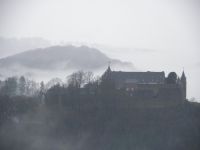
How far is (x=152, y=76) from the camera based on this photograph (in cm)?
10631

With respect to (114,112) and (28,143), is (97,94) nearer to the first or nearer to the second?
(114,112)

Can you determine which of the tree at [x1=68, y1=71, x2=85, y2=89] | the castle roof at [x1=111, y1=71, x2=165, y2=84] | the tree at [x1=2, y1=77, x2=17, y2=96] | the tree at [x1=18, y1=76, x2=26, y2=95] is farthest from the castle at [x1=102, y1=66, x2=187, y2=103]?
the tree at [x1=18, y1=76, x2=26, y2=95]

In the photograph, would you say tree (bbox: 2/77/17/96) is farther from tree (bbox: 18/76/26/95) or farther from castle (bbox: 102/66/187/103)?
castle (bbox: 102/66/187/103)

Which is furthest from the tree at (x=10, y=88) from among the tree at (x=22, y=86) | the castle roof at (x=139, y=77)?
the castle roof at (x=139, y=77)

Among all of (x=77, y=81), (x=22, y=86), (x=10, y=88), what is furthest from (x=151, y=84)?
(x=22, y=86)

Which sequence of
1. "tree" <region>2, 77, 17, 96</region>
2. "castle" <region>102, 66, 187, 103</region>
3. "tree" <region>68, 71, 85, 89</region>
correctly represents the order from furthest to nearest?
"tree" <region>2, 77, 17, 96</region> < "tree" <region>68, 71, 85, 89</region> < "castle" <region>102, 66, 187, 103</region>

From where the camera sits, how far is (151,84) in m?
99.1

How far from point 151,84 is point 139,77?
304 inches

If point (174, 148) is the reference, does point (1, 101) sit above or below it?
above

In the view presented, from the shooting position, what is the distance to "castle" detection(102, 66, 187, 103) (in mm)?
94125

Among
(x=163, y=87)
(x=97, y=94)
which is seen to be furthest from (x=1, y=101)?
(x=163, y=87)

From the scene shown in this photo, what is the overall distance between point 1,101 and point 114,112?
59.9 feet

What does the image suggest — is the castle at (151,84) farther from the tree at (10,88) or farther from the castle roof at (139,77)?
the tree at (10,88)

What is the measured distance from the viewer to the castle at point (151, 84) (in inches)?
3706
